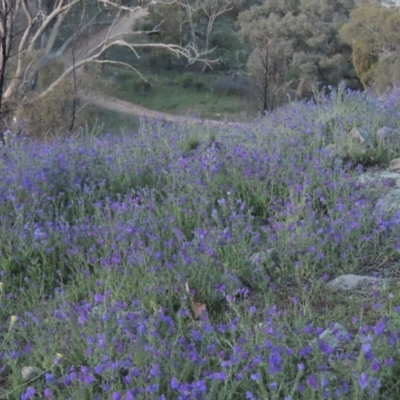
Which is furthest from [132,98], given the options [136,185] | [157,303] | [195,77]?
[157,303]

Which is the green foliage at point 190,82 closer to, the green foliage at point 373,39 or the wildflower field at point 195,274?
the green foliage at point 373,39

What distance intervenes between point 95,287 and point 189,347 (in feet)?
2.63

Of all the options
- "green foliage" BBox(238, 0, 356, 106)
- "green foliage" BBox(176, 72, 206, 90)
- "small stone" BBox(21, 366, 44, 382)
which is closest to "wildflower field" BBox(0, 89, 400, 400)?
"small stone" BBox(21, 366, 44, 382)

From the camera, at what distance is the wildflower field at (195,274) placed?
1.98 metres

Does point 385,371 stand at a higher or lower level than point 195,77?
higher

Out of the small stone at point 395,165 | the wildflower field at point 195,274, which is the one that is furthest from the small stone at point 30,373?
the small stone at point 395,165

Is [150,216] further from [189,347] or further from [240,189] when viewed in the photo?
[189,347]

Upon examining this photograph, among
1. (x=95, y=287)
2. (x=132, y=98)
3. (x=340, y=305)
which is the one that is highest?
(x=340, y=305)

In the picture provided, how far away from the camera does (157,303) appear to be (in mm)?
2602

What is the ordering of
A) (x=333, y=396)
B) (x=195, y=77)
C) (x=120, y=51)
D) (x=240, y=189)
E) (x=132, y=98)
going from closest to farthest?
(x=333, y=396), (x=240, y=189), (x=132, y=98), (x=195, y=77), (x=120, y=51)

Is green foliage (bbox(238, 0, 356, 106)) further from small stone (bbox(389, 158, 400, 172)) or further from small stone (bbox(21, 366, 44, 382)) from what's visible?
small stone (bbox(21, 366, 44, 382))

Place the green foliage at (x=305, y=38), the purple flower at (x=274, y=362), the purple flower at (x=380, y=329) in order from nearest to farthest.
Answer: the purple flower at (x=274, y=362)
the purple flower at (x=380, y=329)
the green foliage at (x=305, y=38)

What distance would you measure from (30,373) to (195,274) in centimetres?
86

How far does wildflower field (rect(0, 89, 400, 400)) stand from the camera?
1.98 metres
